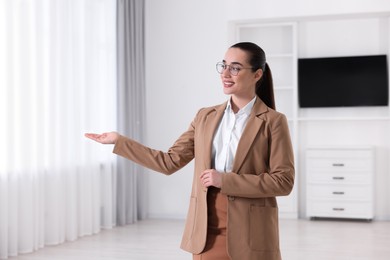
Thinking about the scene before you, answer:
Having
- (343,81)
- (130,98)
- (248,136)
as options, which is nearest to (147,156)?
(248,136)

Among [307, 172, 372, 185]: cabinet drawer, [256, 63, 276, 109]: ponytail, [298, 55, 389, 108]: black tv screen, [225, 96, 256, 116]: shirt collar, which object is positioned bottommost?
[307, 172, 372, 185]: cabinet drawer

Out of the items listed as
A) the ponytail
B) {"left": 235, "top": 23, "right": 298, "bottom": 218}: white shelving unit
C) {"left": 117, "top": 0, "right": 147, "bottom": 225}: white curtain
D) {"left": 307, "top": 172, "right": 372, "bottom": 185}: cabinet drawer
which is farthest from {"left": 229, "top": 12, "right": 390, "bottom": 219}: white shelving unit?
the ponytail

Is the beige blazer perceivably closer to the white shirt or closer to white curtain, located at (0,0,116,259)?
the white shirt

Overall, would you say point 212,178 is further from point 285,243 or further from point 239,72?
point 285,243

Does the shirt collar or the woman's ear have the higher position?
the woman's ear

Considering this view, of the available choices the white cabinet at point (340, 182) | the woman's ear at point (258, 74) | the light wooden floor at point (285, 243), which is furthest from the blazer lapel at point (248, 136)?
the white cabinet at point (340, 182)

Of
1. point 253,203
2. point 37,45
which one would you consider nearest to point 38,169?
point 37,45

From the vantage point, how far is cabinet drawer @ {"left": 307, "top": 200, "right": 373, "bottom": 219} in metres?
6.56

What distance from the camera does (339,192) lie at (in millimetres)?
6629

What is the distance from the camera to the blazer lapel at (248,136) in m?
1.75

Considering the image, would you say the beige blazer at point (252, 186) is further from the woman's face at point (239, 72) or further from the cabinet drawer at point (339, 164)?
the cabinet drawer at point (339, 164)

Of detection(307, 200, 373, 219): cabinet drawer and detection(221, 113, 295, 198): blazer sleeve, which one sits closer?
detection(221, 113, 295, 198): blazer sleeve

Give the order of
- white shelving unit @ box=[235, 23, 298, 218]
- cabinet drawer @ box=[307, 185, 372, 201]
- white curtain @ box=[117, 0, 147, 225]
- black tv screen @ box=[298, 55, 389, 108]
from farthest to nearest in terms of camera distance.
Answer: white shelving unit @ box=[235, 23, 298, 218]
black tv screen @ box=[298, 55, 389, 108]
cabinet drawer @ box=[307, 185, 372, 201]
white curtain @ box=[117, 0, 147, 225]

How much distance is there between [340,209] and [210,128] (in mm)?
5132
